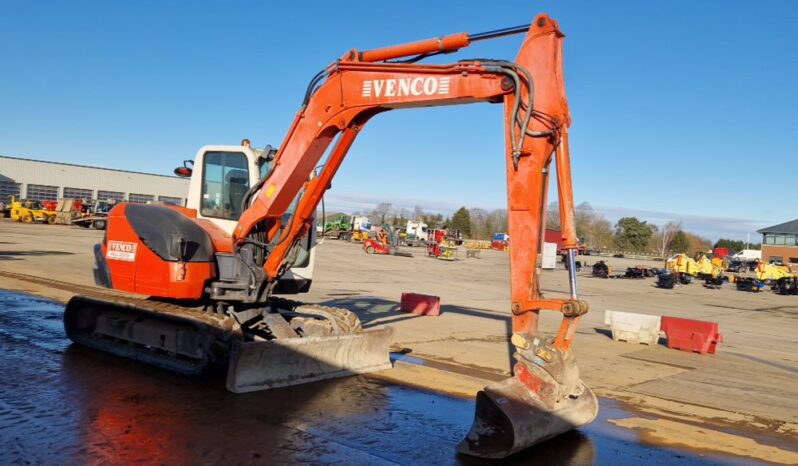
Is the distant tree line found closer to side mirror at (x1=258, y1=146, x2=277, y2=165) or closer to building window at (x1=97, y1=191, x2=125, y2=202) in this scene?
building window at (x1=97, y1=191, x2=125, y2=202)

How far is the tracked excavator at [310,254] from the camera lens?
592 cm

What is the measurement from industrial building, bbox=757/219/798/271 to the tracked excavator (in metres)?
81.1

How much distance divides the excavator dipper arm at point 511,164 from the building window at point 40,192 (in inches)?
3038

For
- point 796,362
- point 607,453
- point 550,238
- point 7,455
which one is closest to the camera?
point 7,455

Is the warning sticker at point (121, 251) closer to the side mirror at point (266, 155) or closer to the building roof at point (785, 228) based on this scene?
the side mirror at point (266, 155)

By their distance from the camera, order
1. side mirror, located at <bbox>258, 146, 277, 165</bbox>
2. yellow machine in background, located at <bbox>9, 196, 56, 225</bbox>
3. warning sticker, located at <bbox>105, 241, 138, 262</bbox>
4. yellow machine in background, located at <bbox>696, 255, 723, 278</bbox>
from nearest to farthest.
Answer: warning sticker, located at <bbox>105, 241, 138, 262</bbox>
side mirror, located at <bbox>258, 146, 277, 165</bbox>
yellow machine in background, located at <bbox>696, 255, 723, 278</bbox>
yellow machine in background, located at <bbox>9, 196, 56, 225</bbox>

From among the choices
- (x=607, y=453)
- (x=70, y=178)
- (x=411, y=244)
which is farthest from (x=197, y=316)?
(x=70, y=178)

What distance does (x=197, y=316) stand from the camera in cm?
759

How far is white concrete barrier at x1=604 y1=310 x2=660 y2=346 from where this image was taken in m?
13.6

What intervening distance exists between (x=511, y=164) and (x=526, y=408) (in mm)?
2321

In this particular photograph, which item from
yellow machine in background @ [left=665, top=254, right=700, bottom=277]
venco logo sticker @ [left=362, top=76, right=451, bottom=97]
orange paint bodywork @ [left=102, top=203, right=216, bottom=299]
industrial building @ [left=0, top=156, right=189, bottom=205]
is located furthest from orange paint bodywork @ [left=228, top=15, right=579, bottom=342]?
industrial building @ [left=0, top=156, right=189, bottom=205]

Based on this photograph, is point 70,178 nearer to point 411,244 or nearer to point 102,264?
point 411,244

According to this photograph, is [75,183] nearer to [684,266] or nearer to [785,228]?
[684,266]

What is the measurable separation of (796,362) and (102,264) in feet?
41.6
